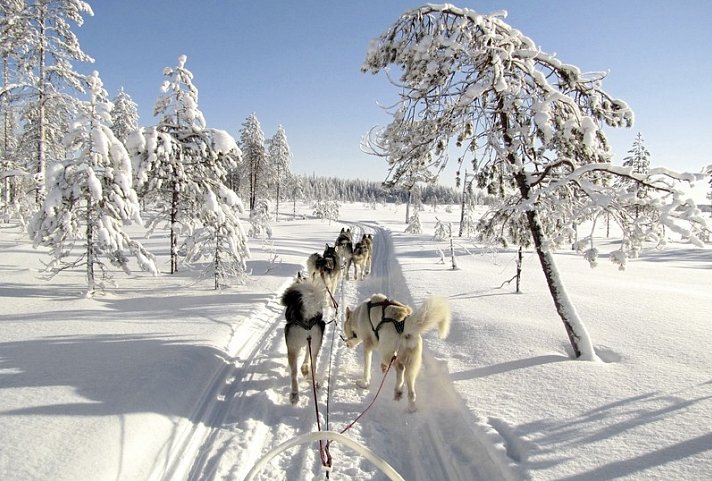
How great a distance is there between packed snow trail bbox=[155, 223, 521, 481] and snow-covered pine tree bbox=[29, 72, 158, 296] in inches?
208

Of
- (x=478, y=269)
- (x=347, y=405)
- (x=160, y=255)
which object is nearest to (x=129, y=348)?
(x=347, y=405)

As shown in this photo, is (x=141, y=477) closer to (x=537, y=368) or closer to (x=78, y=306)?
(x=537, y=368)

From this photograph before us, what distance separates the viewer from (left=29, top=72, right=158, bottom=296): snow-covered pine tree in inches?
338

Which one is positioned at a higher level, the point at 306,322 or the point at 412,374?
the point at 306,322

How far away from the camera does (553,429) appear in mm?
4070

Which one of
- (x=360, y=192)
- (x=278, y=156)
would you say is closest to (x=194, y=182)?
(x=278, y=156)

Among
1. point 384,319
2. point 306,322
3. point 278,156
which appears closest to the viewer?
point 306,322

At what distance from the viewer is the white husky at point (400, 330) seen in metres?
4.61

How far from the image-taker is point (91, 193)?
8555 millimetres

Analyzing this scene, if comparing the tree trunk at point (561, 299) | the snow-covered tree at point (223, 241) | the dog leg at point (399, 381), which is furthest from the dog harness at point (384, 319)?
the snow-covered tree at point (223, 241)

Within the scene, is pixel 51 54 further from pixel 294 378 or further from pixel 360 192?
pixel 360 192

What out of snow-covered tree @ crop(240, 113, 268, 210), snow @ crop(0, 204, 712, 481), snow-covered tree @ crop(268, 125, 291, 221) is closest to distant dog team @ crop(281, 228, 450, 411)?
snow @ crop(0, 204, 712, 481)

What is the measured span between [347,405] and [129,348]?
3.87 meters

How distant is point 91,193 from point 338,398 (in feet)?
25.9
